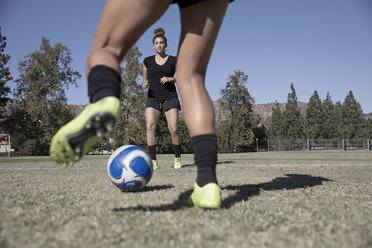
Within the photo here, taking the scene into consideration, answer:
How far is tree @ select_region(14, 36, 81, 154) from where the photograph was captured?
120 ft

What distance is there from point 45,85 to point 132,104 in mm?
10734

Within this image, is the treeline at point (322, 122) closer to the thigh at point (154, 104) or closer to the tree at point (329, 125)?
the tree at point (329, 125)

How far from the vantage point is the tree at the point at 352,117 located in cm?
6556

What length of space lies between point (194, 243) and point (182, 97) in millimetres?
1156

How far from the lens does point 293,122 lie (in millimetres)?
66625

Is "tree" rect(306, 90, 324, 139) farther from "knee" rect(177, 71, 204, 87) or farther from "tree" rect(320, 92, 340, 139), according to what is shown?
"knee" rect(177, 71, 204, 87)

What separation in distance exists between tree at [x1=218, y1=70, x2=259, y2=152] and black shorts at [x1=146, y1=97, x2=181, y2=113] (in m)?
48.9

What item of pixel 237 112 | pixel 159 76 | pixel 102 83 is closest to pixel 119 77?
pixel 102 83

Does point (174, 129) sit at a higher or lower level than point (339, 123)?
lower

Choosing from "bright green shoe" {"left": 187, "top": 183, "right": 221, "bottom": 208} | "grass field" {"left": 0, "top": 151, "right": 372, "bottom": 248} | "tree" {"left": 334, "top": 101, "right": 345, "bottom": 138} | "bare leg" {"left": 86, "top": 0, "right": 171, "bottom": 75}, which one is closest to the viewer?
"grass field" {"left": 0, "top": 151, "right": 372, "bottom": 248}

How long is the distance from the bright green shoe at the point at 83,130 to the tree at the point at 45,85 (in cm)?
3861

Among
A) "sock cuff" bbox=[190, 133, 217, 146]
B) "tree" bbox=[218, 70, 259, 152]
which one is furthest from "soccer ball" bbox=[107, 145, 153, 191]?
"tree" bbox=[218, 70, 259, 152]

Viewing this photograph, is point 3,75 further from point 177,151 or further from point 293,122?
point 293,122

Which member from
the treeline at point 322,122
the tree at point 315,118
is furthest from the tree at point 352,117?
the tree at point 315,118
